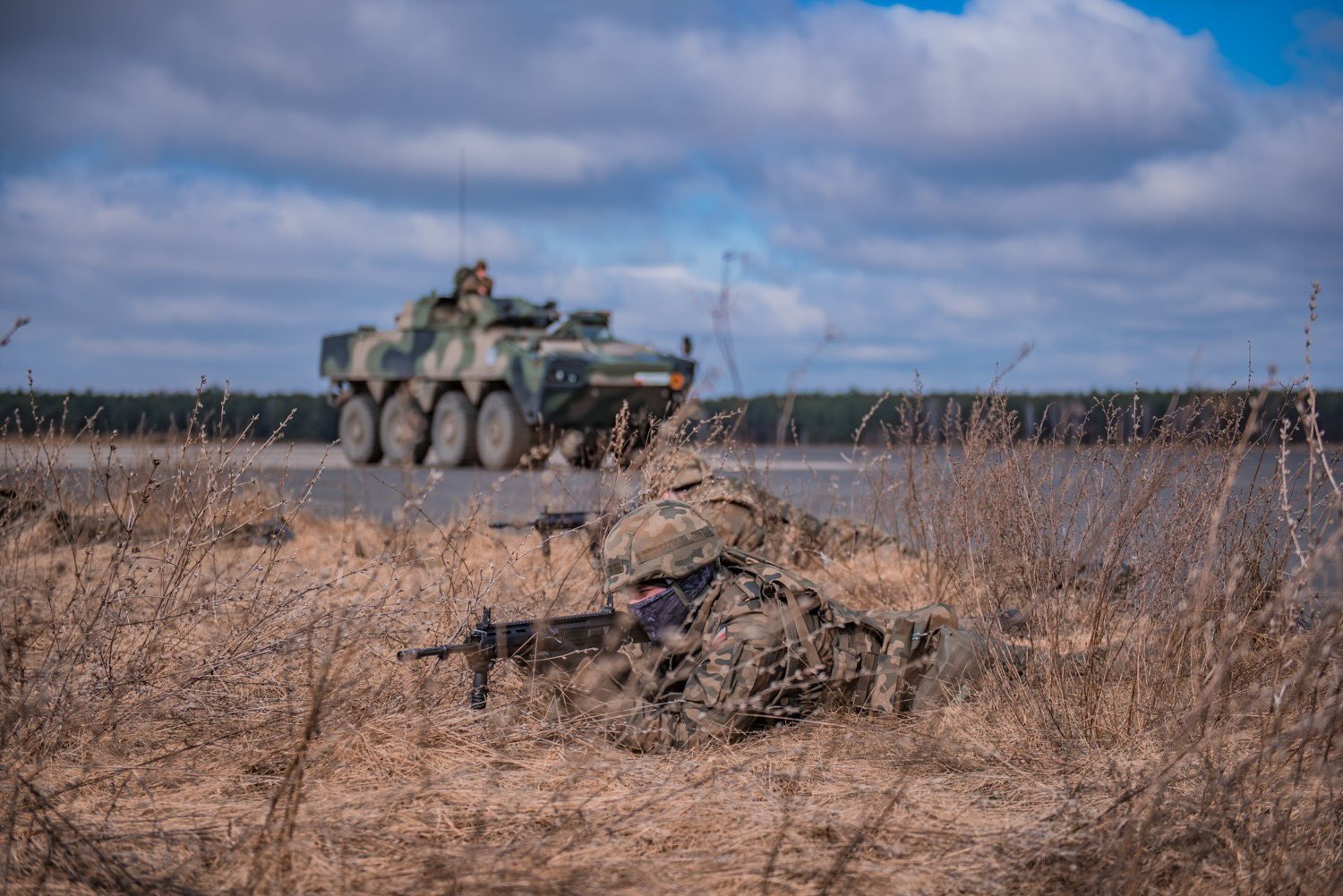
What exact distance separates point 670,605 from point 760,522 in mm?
2724

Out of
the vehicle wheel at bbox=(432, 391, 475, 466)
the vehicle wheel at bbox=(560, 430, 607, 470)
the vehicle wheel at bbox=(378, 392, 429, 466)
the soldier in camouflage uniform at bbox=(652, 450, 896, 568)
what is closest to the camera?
the soldier in camouflage uniform at bbox=(652, 450, 896, 568)

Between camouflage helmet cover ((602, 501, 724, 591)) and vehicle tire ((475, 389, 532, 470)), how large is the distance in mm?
12393

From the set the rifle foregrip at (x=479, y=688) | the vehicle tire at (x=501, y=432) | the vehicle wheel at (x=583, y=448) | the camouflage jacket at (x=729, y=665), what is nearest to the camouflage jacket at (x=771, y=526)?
the camouflage jacket at (x=729, y=665)

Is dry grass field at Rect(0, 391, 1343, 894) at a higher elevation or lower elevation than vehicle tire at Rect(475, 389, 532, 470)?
lower

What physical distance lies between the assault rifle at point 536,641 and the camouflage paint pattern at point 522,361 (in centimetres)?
1061

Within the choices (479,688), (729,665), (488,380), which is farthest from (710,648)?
(488,380)

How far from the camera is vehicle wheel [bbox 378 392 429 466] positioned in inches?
699

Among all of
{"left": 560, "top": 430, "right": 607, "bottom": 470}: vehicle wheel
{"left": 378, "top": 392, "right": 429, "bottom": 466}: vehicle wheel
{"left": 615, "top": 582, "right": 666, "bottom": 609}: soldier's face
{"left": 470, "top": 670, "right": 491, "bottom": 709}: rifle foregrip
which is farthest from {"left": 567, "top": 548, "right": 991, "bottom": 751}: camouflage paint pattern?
{"left": 378, "top": 392, "right": 429, "bottom": 466}: vehicle wheel

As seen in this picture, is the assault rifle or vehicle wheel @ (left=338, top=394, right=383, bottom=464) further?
vehicle wheel @ (left=338, top=394, right=383, bottom=464)

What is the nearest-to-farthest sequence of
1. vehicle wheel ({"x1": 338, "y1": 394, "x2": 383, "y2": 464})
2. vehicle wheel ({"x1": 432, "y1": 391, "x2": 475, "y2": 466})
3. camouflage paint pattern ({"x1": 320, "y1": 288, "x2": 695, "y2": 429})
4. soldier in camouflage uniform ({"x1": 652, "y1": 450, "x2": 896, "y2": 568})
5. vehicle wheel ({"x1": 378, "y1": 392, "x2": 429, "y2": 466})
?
soldier in camouflage uniform ({"x1": 652, "y1": 450, "x2": 896, "y2": 568}), camouflage paint pattern ({"x1": 320, "y1": 288, "x2": 695, "y2": 429}), vehicle wheel ({"x1": 432, "y1": 391, "x2": 475, "y2": 466}), vehicle wheel ({"x1": 378, "y1": 392, "x2": 429, "y2": 466}), vehicle wheel ({"x1": 338, "y1": 394, "x2": 383, "y2": 464})

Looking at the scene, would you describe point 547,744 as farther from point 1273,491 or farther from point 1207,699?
point 1273,491

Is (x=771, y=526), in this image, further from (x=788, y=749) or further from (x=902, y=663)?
(x=788, y=749)

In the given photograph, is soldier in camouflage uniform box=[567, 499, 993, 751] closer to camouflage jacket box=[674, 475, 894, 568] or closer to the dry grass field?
the dry grass field

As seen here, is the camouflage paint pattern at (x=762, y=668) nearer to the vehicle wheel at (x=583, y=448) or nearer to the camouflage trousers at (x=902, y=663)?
the camouflage trousers at (x=902, y=663)
